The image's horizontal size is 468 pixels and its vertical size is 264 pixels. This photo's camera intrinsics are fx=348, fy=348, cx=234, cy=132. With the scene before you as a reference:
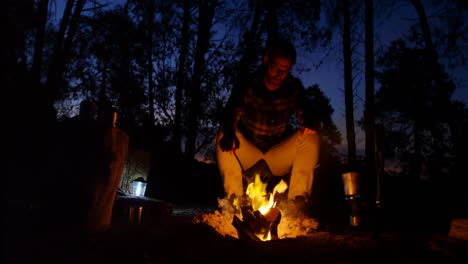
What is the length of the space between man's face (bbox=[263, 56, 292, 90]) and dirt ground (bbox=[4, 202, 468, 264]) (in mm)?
1905

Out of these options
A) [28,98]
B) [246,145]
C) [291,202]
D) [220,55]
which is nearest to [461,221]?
[291,202]

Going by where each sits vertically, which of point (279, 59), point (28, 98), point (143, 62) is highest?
point (143, 62)

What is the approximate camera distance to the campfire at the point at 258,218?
3.97 metres

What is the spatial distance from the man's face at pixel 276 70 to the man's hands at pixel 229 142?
812 mm

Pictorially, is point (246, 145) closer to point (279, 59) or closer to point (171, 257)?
point (279, 59)

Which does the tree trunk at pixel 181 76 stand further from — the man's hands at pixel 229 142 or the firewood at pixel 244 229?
the firewood at pixel 244 229

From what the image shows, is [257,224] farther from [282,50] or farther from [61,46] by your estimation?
[61,46]

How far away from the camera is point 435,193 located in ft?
43.1

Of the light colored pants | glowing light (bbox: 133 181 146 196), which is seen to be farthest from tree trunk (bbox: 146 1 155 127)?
the light colored pants

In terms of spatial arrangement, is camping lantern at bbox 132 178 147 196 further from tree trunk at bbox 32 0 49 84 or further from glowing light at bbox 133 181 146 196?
tree trunk at bbox 32 0 49 84

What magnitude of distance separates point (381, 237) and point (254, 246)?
4.77 feet

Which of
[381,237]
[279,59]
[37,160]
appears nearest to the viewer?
[381,237]

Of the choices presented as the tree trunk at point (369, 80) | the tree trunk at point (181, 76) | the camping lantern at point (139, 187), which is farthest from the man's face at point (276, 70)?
the tree trunk at point (181, 76)

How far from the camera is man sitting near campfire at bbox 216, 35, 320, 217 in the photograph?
14.3 feet
